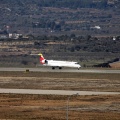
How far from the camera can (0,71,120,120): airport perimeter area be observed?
153 ft

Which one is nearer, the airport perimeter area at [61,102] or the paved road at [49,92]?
the airport perimeter area at [61,102]

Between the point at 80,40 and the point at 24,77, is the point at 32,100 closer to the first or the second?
the point at 24,77

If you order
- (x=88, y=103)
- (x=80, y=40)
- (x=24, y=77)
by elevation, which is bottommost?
(x=80, y=40)

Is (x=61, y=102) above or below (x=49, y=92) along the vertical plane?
above

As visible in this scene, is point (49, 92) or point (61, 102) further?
point (49, 92)

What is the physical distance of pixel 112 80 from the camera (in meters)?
77.3

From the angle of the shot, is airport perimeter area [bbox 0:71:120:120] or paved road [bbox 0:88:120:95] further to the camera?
paved road [bbox 0:88:120:95]

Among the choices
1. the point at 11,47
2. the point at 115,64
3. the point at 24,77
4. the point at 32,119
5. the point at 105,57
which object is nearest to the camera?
the point at 32,119

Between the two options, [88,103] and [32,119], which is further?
[88,103]

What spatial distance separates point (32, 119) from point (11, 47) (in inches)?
4250

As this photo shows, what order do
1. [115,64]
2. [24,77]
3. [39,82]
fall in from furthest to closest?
[115,64] → [24,77] → [39,82]

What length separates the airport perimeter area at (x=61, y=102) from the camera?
46.7 meters

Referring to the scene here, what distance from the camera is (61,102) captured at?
53.6 m

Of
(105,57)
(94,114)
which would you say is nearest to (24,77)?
(94,114)
